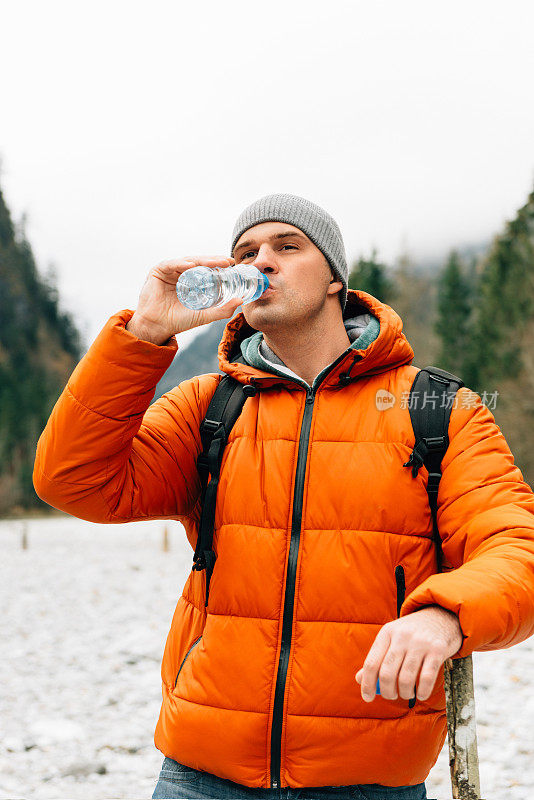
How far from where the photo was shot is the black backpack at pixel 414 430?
246 centimetres

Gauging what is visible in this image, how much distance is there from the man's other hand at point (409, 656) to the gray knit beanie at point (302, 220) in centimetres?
174

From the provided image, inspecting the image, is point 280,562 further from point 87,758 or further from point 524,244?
point 524,244

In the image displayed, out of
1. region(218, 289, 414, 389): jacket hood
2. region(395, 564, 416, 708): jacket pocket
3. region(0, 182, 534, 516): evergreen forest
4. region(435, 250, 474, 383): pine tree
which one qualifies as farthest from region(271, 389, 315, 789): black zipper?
region(435, 250, 474, 383): pine tree

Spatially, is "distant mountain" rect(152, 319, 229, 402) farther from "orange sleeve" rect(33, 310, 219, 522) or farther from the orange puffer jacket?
the orange puffer jacket

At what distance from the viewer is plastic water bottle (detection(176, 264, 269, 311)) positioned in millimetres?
2588

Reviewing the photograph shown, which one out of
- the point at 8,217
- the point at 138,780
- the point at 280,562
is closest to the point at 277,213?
the point at 280,562

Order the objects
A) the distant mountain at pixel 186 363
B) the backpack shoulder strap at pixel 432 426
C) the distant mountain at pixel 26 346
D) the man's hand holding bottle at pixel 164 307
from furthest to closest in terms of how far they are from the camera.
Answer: the distant mountain at pixel 26 346, the distant mountain at pixel 186 363, the man's hand holding bottle at pixel 164 307, the backpack shoulder strap at pixel 432 426

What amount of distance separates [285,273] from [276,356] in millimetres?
332

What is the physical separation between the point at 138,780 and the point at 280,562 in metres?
4.26

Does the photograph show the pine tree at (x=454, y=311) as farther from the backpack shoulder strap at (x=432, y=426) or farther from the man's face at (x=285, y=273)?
the backpack shoulder strap at (x=432, y=426)

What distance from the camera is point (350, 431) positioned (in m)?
2.58

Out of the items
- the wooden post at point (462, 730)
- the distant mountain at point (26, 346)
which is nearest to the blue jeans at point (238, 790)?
the wooden post at point (462, 730)

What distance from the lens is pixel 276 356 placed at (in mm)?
2996

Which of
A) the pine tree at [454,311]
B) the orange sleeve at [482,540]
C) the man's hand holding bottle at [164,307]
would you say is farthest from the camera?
the pine tree at [454,311]
